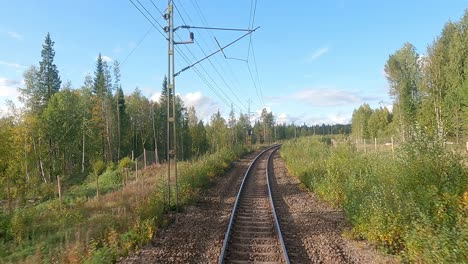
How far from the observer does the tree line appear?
108ft

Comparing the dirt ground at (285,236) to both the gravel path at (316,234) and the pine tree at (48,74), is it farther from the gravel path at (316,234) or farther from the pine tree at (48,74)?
the pine tree at (48,74)

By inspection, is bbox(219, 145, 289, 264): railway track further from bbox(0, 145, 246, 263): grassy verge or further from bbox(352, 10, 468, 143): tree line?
bbox(352, 10, 468, 143): tree line

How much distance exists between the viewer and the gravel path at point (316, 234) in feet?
22.8

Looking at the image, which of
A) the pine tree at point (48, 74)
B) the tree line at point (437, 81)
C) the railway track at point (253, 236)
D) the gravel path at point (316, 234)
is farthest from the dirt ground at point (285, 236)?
the pine tree at point (48, 74)

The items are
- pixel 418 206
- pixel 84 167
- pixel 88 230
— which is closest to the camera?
pixel 418 206

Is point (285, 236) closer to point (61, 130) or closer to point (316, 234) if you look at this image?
point (316, 234)

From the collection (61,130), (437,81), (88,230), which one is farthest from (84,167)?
(437,81)

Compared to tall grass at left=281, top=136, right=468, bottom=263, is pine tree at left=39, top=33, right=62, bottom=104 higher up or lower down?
higher up

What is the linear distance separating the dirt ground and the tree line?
16.5 meters

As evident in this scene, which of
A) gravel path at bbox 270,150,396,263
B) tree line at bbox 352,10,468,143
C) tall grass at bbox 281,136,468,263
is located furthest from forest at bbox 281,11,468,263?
tree line at bbox 352,10,468,143

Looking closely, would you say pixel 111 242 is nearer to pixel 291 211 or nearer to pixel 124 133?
pixel 291 211

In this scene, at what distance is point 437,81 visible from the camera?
124 ft

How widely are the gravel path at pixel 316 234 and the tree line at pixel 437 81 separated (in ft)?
51.4

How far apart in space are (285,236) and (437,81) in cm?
3732
